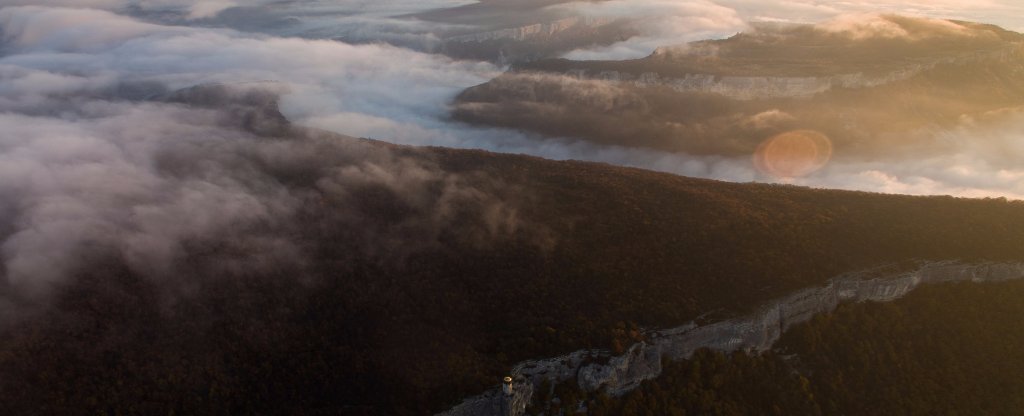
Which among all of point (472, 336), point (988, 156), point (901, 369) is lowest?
point (988, 156)

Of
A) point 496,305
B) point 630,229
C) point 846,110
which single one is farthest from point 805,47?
point 496,305

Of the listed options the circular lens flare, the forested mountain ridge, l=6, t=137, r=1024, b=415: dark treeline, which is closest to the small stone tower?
l=6, t=137, r=1024, b=415: dark treeline

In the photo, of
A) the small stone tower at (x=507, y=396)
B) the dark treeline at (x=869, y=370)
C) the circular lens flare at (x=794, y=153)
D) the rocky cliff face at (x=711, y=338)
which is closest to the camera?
the small stone tower at (x=507, y=396)

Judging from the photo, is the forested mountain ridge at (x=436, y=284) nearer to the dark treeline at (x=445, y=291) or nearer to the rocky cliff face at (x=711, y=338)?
the dark treeline at (x=445, y=291)

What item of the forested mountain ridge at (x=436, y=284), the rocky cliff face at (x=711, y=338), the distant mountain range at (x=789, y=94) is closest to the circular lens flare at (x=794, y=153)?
the distant mountain range at (x=789, y=94)

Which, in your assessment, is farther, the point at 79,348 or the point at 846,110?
the point at 846,110

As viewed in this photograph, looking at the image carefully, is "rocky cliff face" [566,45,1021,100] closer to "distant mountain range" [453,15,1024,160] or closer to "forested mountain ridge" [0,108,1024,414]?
"distant mountain range" [453,15,1024,160]

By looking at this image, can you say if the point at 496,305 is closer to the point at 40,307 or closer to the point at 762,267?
the point at 762,267
